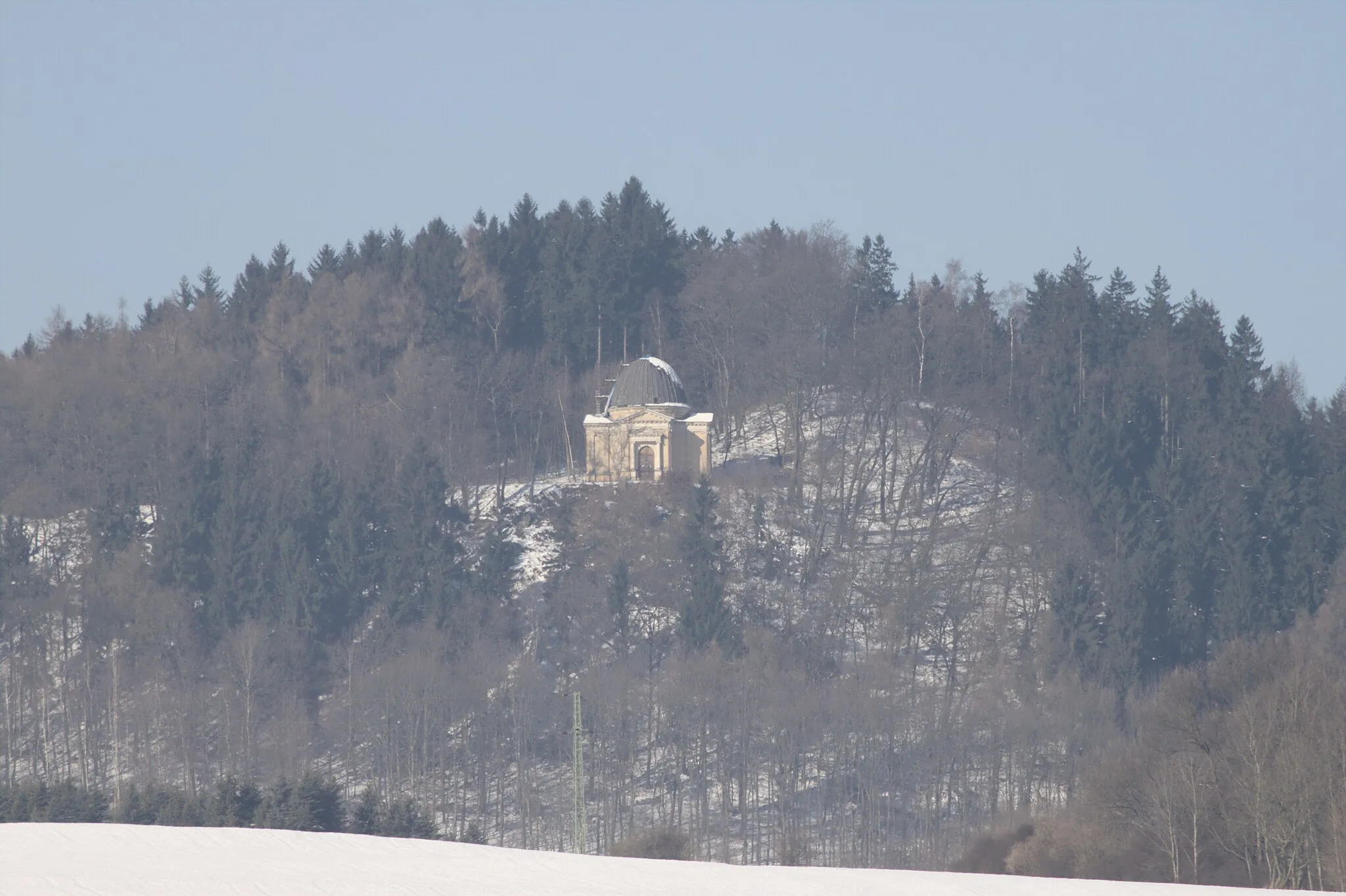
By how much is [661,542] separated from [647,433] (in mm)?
6130

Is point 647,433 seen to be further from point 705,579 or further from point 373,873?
point 373,873

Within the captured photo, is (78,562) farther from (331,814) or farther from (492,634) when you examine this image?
(331,814)

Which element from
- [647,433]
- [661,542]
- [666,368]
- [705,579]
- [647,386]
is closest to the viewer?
[705,579]

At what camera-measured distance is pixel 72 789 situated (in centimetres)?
5384

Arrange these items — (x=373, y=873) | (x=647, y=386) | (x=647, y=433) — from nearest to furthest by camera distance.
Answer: (x=373, y=873) → (x=647, y=433) → (x=647, y=386)

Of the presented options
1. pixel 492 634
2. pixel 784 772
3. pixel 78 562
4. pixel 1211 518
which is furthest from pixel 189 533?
pixel 1211 518

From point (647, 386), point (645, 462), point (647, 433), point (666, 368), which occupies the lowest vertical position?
point (645, 462)

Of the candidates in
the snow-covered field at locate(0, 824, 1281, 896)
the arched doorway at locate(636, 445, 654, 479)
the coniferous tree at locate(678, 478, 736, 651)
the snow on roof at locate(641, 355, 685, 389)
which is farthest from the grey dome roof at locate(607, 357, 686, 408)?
the snow-covered field at locate(0, 824, 1281, 896)

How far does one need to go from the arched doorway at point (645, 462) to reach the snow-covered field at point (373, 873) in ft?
149

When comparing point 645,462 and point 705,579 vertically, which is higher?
point 645,462

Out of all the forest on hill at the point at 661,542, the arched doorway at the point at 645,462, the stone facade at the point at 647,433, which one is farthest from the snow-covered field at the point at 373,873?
the stone facade at the point at 647,433

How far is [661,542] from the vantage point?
80.8 m

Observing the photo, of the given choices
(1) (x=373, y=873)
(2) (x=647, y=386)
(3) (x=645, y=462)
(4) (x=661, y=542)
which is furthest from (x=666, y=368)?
(1) (x=373, y=873)

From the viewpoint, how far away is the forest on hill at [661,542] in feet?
228
